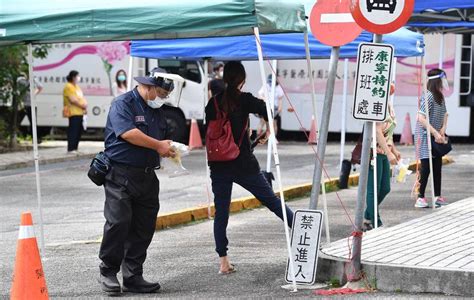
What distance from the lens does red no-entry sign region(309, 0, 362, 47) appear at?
957 cm

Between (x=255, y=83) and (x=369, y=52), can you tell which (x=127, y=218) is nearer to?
(x=369, y=52)

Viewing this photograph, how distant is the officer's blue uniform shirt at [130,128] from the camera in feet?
28.8

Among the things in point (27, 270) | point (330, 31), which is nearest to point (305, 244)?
point (330, 31)

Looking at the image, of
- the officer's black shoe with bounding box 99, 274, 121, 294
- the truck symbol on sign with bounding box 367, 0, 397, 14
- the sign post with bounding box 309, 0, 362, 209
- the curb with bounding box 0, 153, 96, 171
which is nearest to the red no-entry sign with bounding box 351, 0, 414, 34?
the truck symbol on sign with bounding box 367, 0, 397, 14

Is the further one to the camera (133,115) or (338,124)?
(338,124)

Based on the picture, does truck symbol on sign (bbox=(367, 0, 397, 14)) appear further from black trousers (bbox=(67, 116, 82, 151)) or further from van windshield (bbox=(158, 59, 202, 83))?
van windshield (bbox=(158, 59, 202, 83))

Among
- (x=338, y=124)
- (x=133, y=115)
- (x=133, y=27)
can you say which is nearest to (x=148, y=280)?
(x=133, y=115)

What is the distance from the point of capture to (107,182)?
29.1ft

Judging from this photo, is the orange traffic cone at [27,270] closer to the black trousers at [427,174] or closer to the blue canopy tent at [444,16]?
the blue canopy tent at [444,16]

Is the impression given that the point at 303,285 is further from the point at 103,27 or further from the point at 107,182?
the point at 103,27

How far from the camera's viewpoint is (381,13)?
8617mm

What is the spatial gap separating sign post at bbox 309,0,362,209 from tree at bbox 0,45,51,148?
14.4 m

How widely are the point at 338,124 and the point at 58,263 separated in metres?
18.2

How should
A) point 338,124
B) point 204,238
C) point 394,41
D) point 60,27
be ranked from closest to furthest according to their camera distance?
point 60,27 → point 204,238 → point 394,41 → point 338,124
